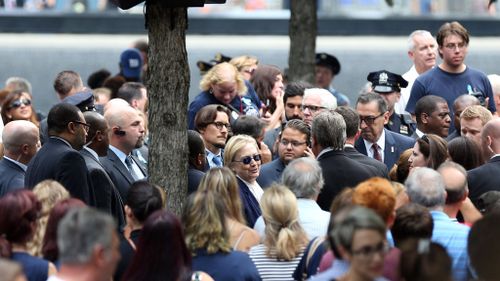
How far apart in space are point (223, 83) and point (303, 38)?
3.10 m

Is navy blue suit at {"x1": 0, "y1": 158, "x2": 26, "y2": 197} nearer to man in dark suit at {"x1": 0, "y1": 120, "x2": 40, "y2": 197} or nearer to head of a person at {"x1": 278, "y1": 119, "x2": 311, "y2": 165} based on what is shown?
man in dark suit at {"x1": 0, "y1": 120, "x2": 40, "y2": 197}

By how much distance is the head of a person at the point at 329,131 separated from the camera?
9.88 m

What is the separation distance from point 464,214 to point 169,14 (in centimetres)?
254

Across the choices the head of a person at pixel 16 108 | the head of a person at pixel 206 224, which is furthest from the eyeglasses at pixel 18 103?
the head of a person at pixel 206 224

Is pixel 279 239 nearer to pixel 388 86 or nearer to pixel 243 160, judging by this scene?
pixel 243 160

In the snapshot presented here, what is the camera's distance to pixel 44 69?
20500 mm

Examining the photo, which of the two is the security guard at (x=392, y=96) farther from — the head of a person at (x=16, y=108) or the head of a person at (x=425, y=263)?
the head of a person at (x=425, y=263)

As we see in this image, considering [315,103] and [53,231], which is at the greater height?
[315,103]

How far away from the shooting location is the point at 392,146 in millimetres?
11727

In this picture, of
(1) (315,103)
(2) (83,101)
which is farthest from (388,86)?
(2) (83,101)

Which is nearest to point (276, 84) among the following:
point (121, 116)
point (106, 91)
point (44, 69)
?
point (106, 91)

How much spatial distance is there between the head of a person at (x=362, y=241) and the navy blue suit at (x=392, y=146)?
200 inches

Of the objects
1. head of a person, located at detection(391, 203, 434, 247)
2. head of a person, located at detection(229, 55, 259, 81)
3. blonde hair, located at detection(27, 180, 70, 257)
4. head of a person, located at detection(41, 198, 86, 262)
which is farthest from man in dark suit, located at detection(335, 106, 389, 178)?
head of a person, located at detection(229, 55, 259, 81)

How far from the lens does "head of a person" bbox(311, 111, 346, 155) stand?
988 cm
